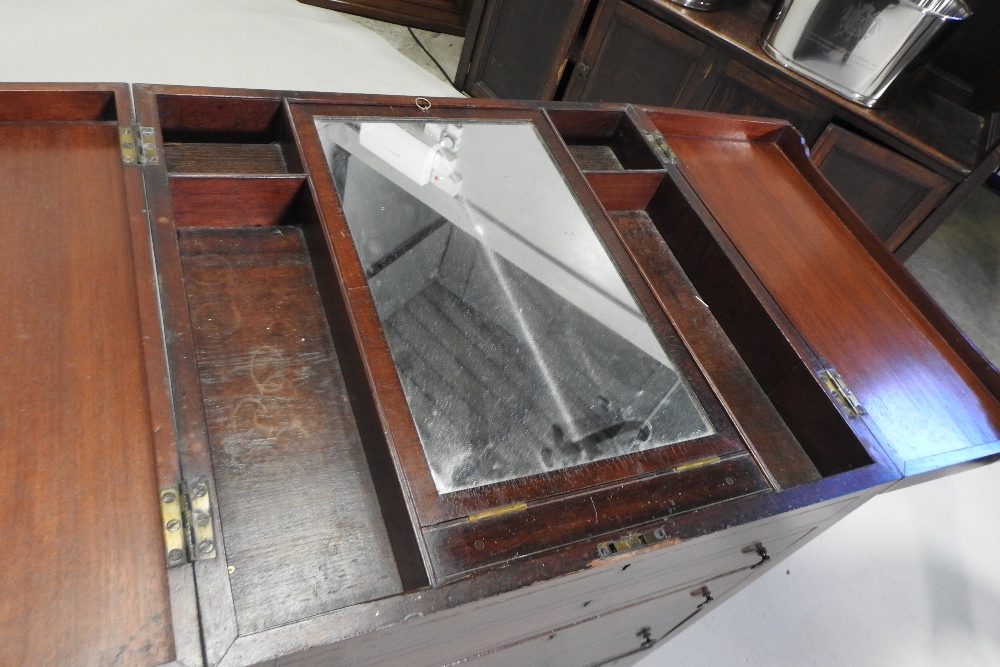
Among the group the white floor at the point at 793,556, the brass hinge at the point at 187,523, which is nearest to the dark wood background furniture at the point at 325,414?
the brass hinge at the point at 187,523

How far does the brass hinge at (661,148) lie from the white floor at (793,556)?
4.11 ft

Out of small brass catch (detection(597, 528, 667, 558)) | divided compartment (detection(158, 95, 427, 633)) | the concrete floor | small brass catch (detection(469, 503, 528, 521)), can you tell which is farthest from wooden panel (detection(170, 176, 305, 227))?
the concrete floor

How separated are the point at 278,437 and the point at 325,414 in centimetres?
7

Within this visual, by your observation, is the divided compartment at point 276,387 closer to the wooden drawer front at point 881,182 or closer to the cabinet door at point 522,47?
the cabinet door at point 522,47

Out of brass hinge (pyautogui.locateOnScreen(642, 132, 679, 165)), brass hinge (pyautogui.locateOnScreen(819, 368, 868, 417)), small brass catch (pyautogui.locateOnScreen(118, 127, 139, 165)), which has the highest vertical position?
brass hinge (pyautogui.locateOnScreen(642, 132, 679, 165))

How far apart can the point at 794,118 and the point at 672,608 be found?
1.77 meters

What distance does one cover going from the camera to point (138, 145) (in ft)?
3.50

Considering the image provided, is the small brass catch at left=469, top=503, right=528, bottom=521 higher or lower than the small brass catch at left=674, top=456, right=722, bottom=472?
lower

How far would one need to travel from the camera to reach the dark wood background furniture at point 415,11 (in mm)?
3354

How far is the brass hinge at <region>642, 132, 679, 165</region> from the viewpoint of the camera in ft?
4.96

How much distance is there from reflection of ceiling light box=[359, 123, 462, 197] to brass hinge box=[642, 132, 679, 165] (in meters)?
0.47

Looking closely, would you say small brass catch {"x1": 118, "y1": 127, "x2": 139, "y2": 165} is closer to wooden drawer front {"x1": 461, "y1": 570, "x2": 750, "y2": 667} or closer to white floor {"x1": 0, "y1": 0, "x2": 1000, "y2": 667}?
wooden drawer front {"x1": 461, "y1": 570, "x2": 750, "y2": 667}

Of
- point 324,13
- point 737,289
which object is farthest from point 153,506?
point 324,13

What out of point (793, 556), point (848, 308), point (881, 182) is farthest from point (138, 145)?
point (881, 182)
